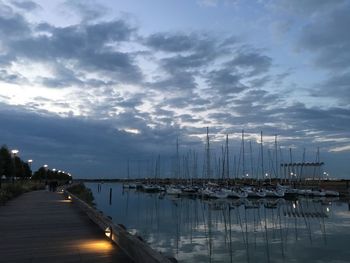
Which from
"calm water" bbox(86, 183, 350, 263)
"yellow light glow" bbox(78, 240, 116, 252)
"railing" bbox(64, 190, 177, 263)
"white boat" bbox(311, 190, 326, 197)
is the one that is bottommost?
"calm water" bbox(86, 183, 350, 263)

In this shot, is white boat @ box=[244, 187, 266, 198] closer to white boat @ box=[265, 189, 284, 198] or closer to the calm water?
white boat @ box=[265, 189, 284, 198]

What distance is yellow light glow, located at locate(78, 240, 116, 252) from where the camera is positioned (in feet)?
41.5

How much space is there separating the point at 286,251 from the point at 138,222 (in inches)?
756

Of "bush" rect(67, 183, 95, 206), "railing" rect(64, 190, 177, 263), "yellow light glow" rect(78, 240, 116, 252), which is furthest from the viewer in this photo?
"bush" rect(67, 183, 95, 206)

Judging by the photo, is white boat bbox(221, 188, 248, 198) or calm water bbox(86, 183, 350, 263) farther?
white boat bbox(221, 188, 248, 198)

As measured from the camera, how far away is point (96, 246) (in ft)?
43.4

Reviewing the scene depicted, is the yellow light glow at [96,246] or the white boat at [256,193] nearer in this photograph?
the yellow light glow at [96,246]

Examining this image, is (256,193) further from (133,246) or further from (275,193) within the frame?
(133,246)

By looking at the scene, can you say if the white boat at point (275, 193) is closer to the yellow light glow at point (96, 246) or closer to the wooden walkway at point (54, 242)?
the wooden walkway at point (54, 242)

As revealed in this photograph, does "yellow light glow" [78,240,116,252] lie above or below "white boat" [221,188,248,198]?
above

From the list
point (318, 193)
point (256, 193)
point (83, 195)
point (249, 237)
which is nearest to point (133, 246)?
point (249, 237)

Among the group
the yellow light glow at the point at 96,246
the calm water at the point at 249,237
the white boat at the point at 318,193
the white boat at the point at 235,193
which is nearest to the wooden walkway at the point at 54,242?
the yellow light glow at the point at 96,246

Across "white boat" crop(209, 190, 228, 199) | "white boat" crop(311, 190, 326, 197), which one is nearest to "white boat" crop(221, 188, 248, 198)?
"white boat" crop(209, 190, 228, 199)

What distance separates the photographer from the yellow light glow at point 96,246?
12656 millimetres
